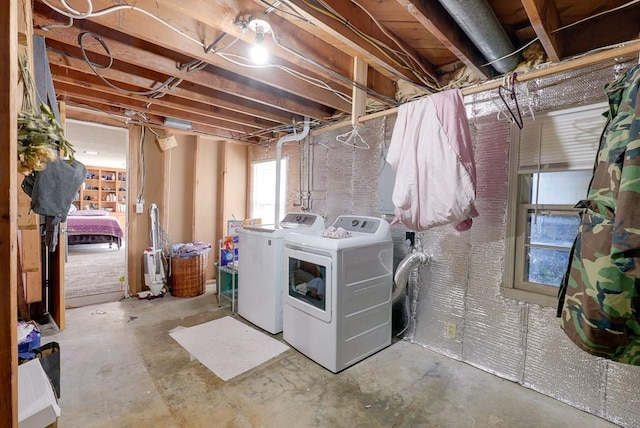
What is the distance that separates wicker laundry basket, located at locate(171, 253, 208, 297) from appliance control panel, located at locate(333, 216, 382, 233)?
2.25 metres

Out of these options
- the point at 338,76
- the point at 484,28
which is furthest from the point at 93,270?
the point at 484,28

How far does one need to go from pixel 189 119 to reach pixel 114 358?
8.99 ft

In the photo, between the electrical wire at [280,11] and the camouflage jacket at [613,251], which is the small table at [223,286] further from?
the camouflage jacket at [613,251]

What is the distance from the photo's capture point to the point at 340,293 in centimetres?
226

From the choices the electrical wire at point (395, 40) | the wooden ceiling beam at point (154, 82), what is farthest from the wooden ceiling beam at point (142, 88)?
the electrical wire at point (395, 40)

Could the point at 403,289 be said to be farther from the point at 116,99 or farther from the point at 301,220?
the point at 116,99

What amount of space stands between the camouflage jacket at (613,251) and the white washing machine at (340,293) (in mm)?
1450

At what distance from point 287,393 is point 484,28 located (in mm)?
2598

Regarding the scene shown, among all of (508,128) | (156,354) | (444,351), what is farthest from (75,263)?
(508,128)

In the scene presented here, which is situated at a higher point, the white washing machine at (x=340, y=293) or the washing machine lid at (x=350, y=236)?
the washing machine lid at (x=350, y=236)

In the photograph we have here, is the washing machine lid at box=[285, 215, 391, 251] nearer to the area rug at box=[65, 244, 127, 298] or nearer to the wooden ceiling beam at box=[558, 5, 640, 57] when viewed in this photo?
the wooden ceiling beam at box=[558, 5, 640, 57]

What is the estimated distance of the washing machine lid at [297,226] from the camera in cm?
299

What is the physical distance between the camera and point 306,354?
8.28 ft

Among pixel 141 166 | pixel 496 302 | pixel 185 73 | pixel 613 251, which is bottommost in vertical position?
pixel 496 302
